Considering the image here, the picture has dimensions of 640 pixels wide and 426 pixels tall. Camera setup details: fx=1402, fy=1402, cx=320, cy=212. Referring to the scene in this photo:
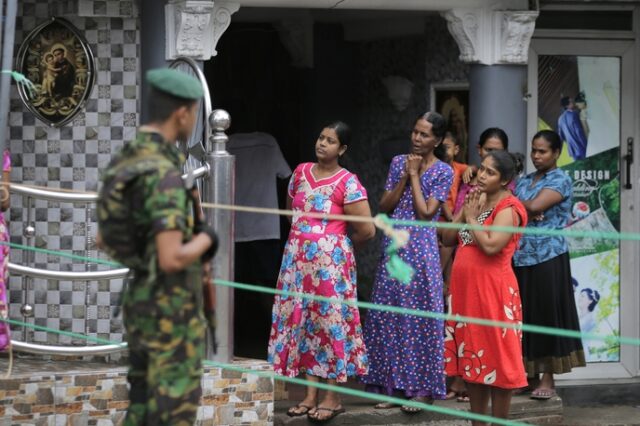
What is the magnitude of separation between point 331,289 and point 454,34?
2.22 m

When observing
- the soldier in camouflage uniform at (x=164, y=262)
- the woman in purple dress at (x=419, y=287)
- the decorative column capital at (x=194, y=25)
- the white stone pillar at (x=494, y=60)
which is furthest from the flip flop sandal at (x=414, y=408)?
the soldier in camouflage uniform at (x=164, y=262)

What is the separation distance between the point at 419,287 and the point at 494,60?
1783 millimetres

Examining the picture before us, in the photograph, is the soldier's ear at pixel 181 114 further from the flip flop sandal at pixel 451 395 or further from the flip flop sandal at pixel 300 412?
the flip flop sandal at pixel 451 395

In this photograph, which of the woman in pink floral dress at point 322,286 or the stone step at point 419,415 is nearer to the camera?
the woman in pink floral dress at point 322,286

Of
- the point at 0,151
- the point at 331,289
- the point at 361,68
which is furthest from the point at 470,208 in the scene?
the point at 361,68

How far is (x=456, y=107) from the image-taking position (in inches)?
430

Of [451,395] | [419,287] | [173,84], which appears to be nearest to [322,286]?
[419,287]

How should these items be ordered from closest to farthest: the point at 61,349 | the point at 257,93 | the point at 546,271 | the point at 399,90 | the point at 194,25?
the point at 61,349 < the point at 194,25 < the point at 546,271 < the point at 399,90 < the point at 257,93

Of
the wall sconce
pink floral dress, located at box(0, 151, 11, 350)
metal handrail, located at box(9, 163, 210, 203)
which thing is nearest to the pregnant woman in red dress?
metal handrail, located at box(9, 163, 210, 203)

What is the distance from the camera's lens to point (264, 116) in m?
12.7

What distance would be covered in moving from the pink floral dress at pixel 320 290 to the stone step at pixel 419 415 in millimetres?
281

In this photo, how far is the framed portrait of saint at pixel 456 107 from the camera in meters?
10.8

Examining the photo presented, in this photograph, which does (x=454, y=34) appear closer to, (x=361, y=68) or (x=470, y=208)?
(x=470, y=208)

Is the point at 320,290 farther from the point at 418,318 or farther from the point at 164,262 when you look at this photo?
the point at 164,262
